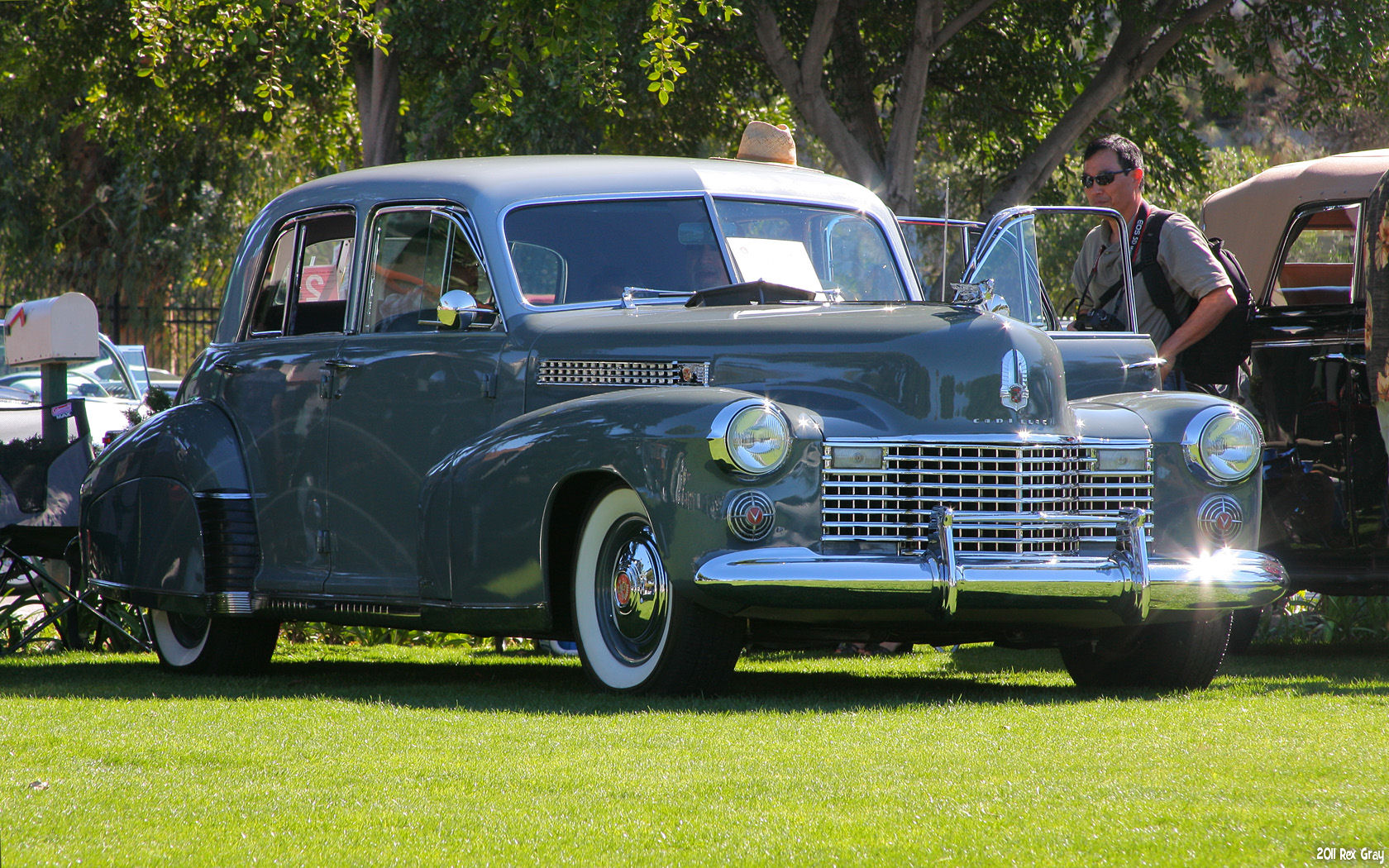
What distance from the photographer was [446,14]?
13758 mm

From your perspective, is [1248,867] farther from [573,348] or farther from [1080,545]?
[573,348]

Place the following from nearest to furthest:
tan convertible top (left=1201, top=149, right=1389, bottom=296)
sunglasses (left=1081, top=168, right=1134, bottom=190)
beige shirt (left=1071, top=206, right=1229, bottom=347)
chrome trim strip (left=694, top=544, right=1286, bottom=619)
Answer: chrome trim strip (left=694, top=544, right=1286, bottom=619), beige shirt (left=1071, top=206, right=1229, bottom=347), sunglasses (left=1081, top=168, right=1134, bottom=190), tan convertible top (left=1201, top=149, right=1389, bottom=296)

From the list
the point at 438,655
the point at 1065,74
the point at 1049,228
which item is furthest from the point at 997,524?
the point at 1049,228

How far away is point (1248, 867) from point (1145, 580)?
8.02 feet

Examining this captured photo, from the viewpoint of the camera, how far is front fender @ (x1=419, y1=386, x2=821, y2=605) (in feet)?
17.0

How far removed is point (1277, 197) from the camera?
9.02 m

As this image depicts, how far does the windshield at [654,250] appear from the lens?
626cm

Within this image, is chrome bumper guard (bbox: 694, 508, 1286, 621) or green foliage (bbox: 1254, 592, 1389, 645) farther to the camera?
green foliage (bbox: 1254, 592, 1389, 645)

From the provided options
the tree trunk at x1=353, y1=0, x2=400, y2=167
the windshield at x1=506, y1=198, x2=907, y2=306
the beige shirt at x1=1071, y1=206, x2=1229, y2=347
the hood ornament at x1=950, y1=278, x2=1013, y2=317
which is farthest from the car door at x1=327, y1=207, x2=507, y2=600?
the tree trunk at x1=353, y1=0, x2=400, y2=167

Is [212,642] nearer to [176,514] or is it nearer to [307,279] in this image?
[176,514]

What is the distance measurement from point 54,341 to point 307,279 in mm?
1673

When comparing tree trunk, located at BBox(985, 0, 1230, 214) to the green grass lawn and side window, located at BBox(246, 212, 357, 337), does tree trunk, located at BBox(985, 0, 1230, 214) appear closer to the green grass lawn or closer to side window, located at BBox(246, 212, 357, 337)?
side window, located at BBox(246, 212, 357, 337)

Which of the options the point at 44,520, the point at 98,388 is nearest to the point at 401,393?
the point at 44,520

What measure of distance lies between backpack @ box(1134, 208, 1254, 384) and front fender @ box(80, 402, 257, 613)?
4.16 metres
